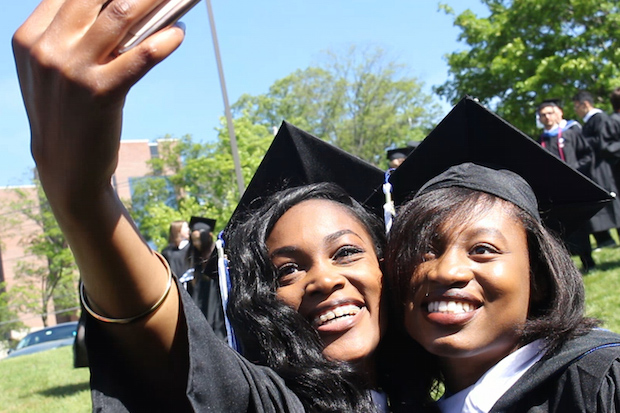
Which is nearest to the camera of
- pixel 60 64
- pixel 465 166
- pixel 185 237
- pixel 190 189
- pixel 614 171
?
pixel 60 64

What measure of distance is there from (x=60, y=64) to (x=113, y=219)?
0.32 m

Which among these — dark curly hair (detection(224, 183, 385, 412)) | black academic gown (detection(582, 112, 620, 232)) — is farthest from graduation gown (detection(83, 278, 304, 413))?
black academic gown (detection(582, 112, 620, 232))

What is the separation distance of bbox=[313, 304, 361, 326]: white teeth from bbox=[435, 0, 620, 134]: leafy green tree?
17.2m

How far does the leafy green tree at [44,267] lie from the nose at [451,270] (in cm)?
3415

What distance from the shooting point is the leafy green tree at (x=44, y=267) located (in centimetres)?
3428

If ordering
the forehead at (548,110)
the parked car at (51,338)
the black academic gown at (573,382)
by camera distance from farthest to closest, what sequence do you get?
1. the parked car at (51,338)
2. the forehead at (548,110)
3. the black academic gown at (573,382)

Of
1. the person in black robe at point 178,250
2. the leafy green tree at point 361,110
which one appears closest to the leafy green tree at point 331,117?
the leafy green tree at point 361,110

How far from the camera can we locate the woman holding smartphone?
1006 mm

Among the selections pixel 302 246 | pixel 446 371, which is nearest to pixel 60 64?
pixel 302 246

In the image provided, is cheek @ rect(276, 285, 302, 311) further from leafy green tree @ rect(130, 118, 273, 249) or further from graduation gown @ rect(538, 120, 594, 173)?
leafy green tree @ rect(130, 118, 273, 249)

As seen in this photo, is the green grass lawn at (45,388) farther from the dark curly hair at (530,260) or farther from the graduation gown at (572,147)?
the graduation gown at (572,147)

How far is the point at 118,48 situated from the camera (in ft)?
3.30

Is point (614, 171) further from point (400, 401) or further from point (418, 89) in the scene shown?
point (418, 89)

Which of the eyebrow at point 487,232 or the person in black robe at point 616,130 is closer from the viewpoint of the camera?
the eyebrow at point 487,232
